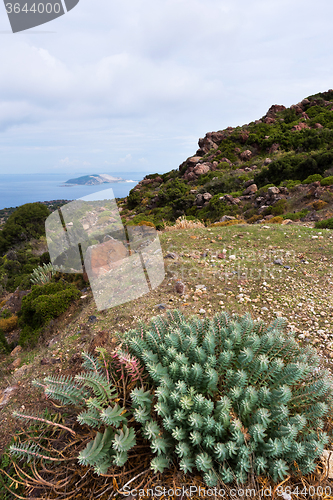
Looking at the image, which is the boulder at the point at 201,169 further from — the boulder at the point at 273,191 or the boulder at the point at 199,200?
the boulder at the point at 273,191

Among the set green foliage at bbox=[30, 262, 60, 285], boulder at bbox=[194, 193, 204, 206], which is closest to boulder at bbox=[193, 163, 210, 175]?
boulder at bbox=[194, 193, 204, 206]

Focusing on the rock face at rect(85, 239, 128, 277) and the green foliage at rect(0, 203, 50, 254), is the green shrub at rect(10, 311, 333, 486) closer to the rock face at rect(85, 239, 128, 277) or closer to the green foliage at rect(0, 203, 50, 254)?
the rock face at rect(85, 239, 128, 277)

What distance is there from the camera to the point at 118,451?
1.33m

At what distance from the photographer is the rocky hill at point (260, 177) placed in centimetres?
1378

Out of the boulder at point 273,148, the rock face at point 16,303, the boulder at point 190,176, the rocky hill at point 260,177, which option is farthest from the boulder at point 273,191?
the boulder at point 190,176

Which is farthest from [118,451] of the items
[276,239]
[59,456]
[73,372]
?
[276,239]

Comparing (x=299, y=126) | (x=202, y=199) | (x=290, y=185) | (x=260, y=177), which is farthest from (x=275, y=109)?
(x=290, y=185)

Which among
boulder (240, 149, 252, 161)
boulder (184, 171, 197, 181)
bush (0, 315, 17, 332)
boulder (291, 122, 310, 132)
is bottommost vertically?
bush (0, 315, 17, 332)

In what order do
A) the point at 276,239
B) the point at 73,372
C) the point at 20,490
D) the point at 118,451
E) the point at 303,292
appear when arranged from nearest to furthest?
the point at 118,451, the point at 20,490, the point at 73,372, the point at 303,292, the point at 276,239

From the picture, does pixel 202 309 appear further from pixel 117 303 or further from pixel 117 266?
pixel 117 266

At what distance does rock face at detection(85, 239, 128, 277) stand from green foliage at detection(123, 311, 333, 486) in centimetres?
332

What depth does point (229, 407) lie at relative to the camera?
1.40 meters

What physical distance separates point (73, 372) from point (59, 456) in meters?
1.24

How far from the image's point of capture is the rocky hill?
543 inches
